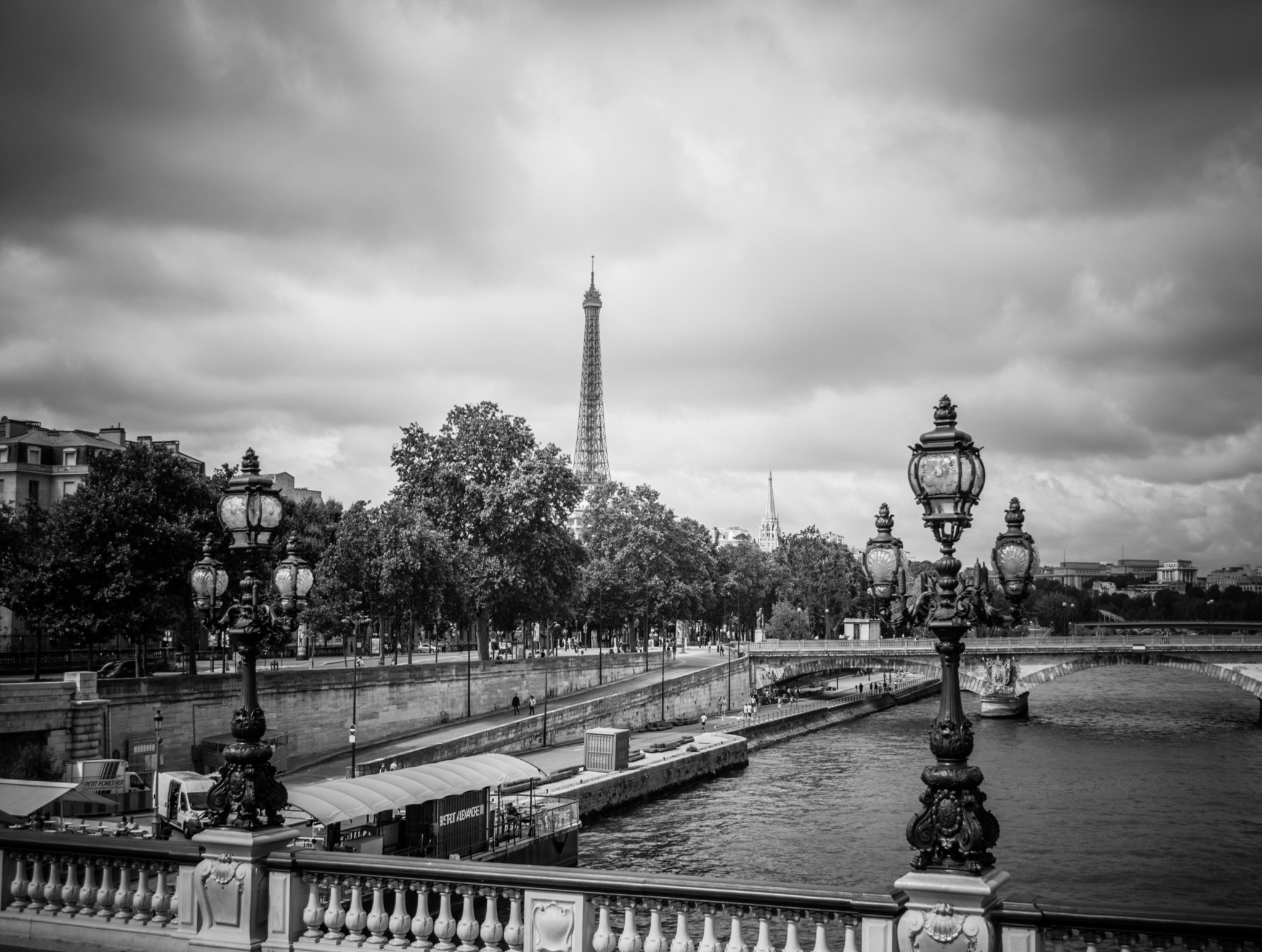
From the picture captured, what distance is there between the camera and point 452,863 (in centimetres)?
928

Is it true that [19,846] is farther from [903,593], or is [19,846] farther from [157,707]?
[157,707]

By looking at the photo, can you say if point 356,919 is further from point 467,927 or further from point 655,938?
point 655,938

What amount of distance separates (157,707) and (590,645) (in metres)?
77.9

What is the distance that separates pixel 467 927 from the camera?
9.14 m

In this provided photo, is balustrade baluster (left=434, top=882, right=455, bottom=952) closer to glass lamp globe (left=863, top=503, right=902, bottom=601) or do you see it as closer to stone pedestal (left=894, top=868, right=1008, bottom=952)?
stone pedestal (left=894, top=868, right=1008, bottom=952)

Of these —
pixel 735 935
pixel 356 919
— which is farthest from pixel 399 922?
pixel 735 935

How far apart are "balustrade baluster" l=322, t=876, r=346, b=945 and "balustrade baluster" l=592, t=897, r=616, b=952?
85.5 inches

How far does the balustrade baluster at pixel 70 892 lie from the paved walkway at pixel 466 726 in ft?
61.3

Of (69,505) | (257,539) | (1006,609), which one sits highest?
(69,505)

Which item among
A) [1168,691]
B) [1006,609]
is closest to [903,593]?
[1006,609]

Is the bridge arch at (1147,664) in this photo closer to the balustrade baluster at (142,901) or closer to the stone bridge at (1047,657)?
the stone bridge at (1047,657)

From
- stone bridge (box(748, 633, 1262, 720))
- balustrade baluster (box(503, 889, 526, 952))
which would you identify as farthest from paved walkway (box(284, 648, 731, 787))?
balustrade baluster (box(503, 889, 526, 952))

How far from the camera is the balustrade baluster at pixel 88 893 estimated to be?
34.1 feet

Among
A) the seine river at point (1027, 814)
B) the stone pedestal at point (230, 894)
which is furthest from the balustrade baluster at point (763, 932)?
the seine river at point (1027, 814)
